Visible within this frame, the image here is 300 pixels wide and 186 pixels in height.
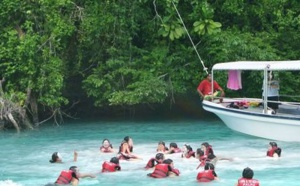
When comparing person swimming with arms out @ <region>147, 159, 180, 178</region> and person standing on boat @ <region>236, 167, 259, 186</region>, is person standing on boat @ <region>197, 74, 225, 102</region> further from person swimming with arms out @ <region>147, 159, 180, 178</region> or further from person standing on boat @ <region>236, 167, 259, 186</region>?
person standing on boat @ <region>236, 167, 259, 186</region>

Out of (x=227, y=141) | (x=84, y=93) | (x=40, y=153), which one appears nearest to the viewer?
(x=40, y=153)

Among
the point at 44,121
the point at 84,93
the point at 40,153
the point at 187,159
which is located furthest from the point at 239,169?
the point at 84,93

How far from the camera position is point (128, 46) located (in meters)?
25.2

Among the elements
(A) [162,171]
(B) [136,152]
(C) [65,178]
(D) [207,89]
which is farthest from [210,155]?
(D) [207,89]

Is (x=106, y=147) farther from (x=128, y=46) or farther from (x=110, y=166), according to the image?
(x=128, y=46)

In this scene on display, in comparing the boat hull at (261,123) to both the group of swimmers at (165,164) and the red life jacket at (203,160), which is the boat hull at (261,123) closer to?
the group of swimmers at (165,164)

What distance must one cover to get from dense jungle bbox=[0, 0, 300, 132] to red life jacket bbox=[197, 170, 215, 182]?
9.16 m

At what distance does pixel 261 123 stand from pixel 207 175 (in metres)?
5.77

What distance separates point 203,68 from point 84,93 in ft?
19.7

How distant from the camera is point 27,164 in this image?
17.6 meters

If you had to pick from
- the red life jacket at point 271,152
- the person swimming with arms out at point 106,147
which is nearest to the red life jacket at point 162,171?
the red life jacket at point 271,152

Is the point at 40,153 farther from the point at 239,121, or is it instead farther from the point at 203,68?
the point at 203,68

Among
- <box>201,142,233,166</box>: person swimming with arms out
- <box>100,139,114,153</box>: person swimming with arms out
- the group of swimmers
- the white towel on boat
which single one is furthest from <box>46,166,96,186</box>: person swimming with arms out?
the white towel on boat

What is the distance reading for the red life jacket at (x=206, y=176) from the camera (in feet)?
48.1
